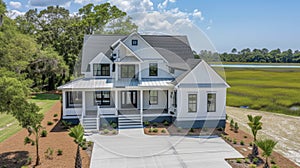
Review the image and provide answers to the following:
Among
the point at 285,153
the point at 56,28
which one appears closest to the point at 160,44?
the point at 285,153

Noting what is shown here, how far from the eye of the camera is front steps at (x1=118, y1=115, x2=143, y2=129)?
18656 mm

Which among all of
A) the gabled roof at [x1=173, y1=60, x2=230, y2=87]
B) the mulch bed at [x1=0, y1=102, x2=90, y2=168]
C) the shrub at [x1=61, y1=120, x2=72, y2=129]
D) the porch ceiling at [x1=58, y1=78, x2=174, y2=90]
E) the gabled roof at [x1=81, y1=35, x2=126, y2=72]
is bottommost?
the mulch bed at [x1=0, y1=102, x2=90, y2=168]

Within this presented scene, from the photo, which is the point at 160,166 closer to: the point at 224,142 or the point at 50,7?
the point at 224,142

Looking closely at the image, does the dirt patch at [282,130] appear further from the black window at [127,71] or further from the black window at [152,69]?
the black window at [127,71]

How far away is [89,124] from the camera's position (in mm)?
18078

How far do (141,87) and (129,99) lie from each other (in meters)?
2.25

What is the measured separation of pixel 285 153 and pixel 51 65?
29.3 metres

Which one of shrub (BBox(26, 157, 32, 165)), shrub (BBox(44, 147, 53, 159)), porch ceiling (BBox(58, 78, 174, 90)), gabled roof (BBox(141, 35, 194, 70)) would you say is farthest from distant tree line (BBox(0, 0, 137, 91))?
shrub (BBox(26, 157, 32, 165))

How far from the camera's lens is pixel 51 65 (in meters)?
33.3

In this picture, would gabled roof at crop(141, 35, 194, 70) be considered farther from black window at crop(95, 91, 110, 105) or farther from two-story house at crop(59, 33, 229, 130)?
black window at crop(95, 91, 110, 105)

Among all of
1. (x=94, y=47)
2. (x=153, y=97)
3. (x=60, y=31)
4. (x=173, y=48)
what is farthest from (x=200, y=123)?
(x=60, y=31)

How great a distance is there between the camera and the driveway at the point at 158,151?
11984 mm

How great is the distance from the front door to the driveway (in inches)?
174

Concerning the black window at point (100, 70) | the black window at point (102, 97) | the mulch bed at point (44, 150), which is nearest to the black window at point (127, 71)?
the black window at point (100, 70)
